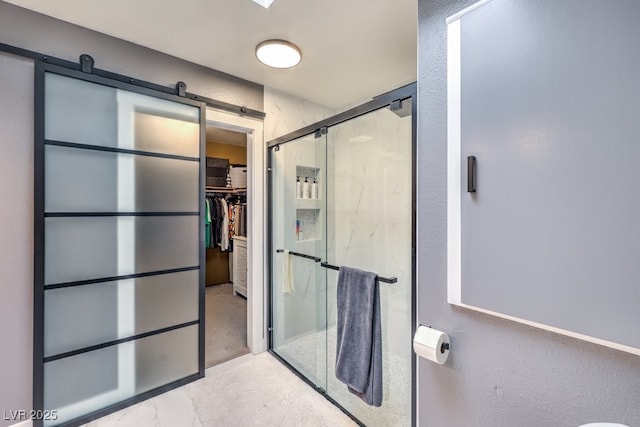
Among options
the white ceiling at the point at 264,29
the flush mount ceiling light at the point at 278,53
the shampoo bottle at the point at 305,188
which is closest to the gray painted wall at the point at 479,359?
the white ceiling at the point at 264,29

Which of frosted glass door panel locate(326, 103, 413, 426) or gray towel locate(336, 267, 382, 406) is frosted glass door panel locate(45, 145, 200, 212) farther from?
gray towel locate(336, 267, 382, 406)

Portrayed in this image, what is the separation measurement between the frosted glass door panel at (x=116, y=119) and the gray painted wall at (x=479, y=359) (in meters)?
1.77

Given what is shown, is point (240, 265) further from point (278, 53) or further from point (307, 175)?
point (278, 53)

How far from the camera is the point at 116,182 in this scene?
6.13ft

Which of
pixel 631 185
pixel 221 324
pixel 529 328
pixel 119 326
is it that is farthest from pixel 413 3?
pixel 221 324

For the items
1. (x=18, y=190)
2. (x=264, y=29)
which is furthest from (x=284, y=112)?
(x=18, y=190)

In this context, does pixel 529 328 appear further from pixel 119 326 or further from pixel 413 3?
pixel 119 326

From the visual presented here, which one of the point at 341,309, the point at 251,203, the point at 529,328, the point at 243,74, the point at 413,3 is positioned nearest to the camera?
the point at 529,328

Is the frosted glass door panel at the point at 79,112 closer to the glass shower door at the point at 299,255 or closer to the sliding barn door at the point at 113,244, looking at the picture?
the sliding barn door at the point at 113,244

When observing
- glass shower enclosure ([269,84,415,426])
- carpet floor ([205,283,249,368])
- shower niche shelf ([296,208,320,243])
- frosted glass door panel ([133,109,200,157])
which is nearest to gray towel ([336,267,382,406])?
glass shower enclosure ([269,84,415,426])

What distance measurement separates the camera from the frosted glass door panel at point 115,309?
5.53ft

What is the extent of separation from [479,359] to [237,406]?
164cm

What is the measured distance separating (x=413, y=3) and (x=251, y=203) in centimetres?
191

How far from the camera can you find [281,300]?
8.59ft
